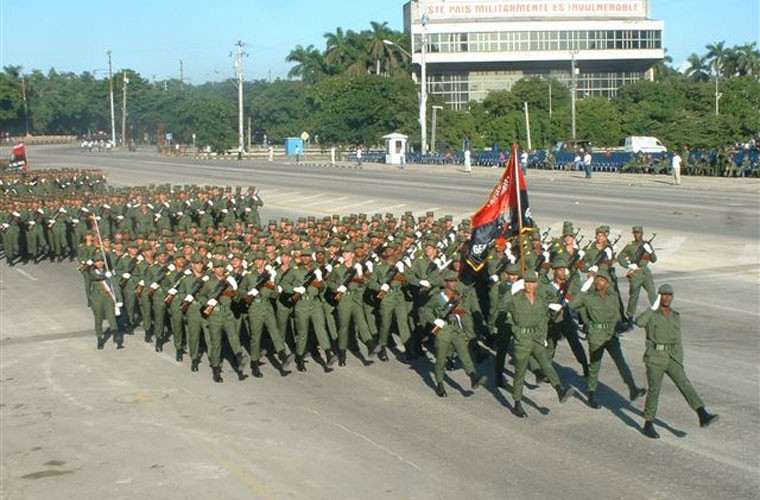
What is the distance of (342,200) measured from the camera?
40938mm

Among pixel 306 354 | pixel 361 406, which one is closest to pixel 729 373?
pixel 361 406

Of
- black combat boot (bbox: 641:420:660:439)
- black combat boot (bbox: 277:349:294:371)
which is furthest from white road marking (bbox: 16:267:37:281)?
black combat boot (bbox: 641:420:660:439)

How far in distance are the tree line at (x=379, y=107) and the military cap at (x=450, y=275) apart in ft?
156

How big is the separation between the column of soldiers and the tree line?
45.4 meters

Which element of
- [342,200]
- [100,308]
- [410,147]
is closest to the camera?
[100,308]

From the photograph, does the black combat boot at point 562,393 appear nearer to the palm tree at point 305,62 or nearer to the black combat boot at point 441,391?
the black combat boot at point 441,391

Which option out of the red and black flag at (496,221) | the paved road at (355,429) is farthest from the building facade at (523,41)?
the red and black flag at (496,221)

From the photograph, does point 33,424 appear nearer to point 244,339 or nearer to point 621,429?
point 244,339

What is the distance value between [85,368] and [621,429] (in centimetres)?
751

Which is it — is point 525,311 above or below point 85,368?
above

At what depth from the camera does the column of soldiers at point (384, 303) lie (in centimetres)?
1144

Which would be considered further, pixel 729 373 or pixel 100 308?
pixel 100 308

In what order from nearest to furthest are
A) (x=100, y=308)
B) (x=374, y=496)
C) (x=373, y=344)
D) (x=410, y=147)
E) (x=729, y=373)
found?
(x=374, y=496), (x=729, y=373), (x=373, y=344), (x=100, y=308), (x=410, y=147)

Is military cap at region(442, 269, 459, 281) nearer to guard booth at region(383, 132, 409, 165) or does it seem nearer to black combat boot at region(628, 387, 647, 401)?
black combat boot at region(628, 387, 647, 401)
